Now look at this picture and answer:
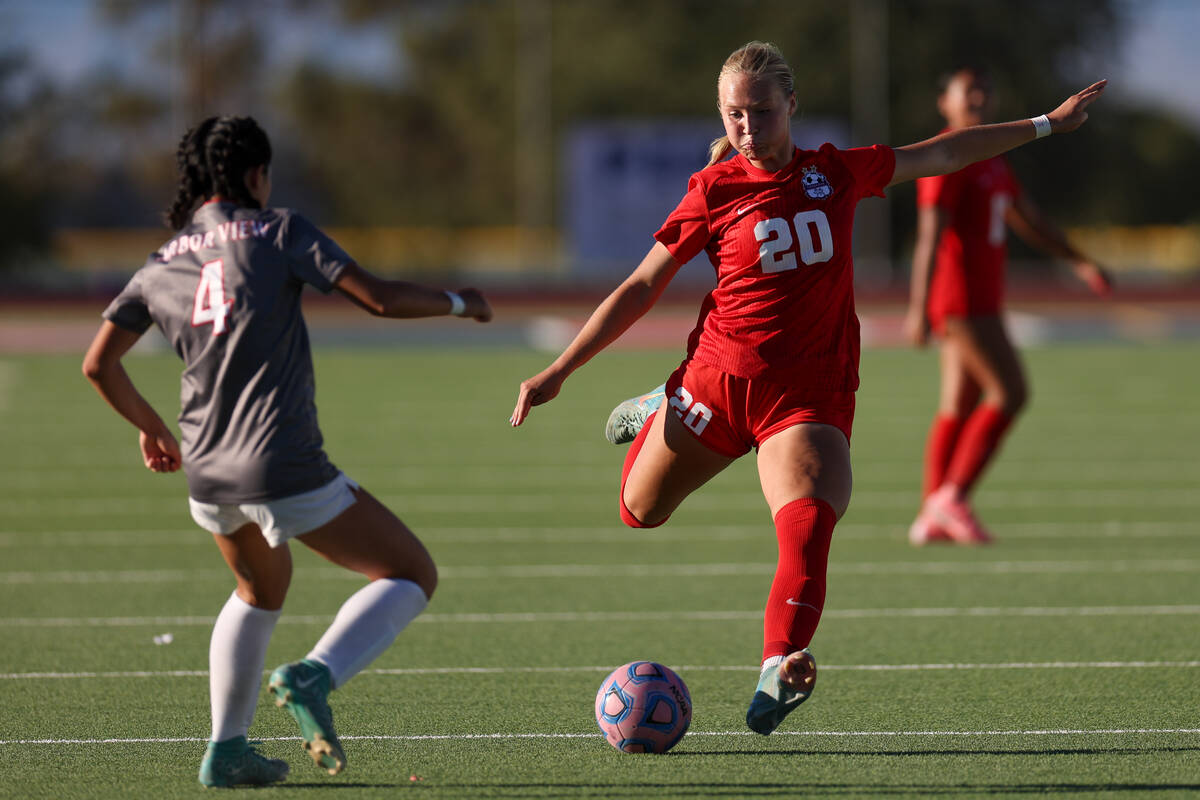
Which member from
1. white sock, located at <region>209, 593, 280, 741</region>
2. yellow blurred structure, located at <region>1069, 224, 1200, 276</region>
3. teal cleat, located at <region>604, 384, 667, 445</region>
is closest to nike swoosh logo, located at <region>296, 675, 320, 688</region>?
white sock, located at <region>209, 593, 280, 741</region>

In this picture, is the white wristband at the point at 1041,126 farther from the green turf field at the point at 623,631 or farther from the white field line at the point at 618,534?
the white field line at the point at 618,534

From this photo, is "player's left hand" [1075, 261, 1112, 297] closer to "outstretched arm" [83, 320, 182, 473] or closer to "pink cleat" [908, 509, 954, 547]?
"pink cleat" [908, 509, 954, 547]

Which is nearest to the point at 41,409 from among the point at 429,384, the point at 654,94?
the point at 429,384

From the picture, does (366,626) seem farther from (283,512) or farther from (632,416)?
(632,416)

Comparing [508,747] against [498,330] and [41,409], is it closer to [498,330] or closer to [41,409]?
[41,409]

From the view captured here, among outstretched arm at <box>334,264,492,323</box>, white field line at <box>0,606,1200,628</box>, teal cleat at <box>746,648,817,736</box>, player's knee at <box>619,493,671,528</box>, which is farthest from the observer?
white field line at <box>0,606,1200,628</box>

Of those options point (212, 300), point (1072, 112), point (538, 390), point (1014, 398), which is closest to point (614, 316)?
point (538, 390)

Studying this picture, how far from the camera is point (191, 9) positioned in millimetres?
53250

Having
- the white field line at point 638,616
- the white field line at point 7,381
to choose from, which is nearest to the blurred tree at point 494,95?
the white field line at point 7,381

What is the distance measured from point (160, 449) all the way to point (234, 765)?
95 centimetres

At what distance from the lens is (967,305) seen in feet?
Result: 29.5

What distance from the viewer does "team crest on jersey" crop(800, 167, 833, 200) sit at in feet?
16.9

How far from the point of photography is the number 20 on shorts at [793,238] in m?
5.11

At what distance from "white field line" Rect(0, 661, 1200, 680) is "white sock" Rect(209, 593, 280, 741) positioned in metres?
1.78
